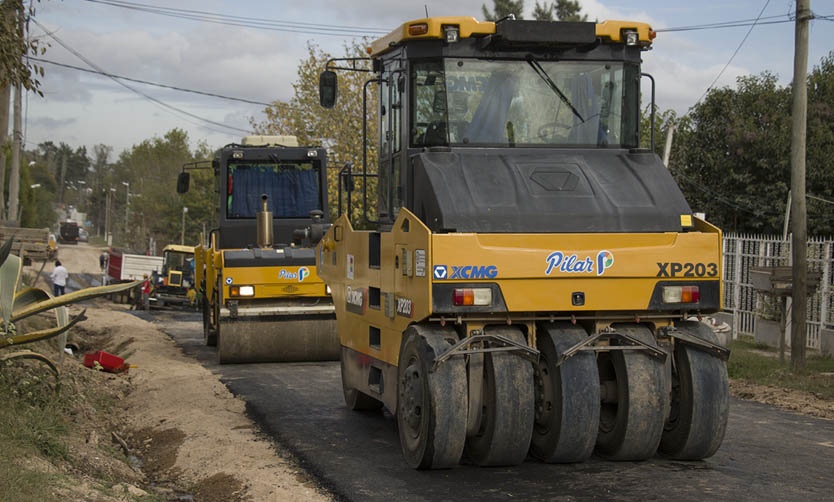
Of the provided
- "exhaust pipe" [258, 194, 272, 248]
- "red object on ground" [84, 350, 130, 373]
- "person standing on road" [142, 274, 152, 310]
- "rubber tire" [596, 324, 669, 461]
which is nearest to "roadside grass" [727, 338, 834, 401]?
"rubber tire" [596, 324, 669, 461]

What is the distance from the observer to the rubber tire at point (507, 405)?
759 cm

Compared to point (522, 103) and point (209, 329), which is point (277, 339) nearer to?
point (209, 329)

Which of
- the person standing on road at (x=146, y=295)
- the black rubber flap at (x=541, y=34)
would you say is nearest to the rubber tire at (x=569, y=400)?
the black rubber flap at (x=541, y=34)

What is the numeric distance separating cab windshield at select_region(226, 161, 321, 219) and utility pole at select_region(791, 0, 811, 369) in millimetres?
7524

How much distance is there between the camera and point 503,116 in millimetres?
8828

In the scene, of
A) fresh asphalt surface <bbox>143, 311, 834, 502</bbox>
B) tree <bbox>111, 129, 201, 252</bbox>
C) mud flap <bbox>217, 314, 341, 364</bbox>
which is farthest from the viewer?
tree <bbox>111, 129, 201, 252</bbox>

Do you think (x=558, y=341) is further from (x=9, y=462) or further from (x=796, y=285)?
(x=796, y=285)

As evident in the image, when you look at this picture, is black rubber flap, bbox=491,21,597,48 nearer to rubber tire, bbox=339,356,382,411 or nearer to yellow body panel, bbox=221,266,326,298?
rubber tire, bbox=339,356,382,411

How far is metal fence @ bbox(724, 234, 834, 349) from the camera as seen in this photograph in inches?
718

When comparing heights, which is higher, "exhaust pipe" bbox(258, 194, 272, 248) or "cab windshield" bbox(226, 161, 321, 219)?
"cab windshield" bbox(226, 161, 321, 219)

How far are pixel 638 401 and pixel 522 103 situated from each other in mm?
2627

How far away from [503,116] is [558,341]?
2.06m

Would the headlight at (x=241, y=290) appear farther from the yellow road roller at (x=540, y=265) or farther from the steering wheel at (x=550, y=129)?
the steering wheel at (x=550, y=129)

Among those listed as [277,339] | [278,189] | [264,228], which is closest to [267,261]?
[264,228]
